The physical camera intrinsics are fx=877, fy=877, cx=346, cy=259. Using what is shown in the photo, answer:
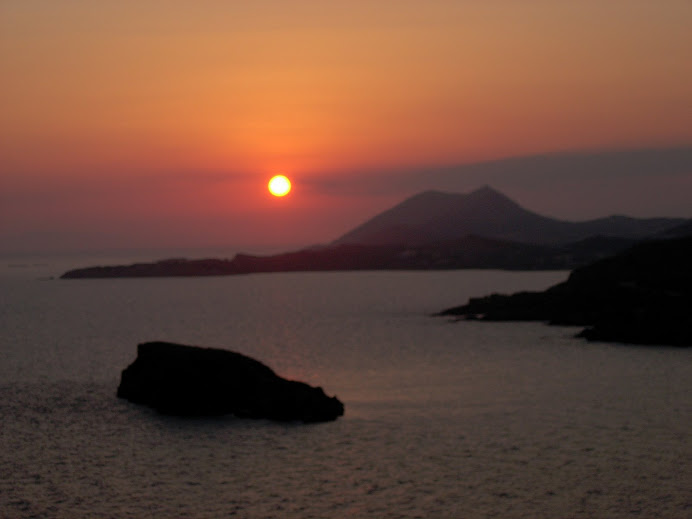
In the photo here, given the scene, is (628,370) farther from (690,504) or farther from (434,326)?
(434,326)

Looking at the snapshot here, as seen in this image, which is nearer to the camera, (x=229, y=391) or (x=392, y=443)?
(x=392, y=443)

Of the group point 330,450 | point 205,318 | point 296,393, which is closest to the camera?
point 330,450

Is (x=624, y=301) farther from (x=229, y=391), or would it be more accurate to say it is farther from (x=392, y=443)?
(x=392, y=443)

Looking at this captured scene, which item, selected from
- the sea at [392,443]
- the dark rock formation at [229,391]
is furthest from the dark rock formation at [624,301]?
the dark rock formation at [229,391]

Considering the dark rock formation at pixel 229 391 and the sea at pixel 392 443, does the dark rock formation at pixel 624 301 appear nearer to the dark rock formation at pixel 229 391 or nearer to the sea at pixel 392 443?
the sea at pixel 392 443

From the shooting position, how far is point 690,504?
2025 cm

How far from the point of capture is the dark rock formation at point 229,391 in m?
31.0

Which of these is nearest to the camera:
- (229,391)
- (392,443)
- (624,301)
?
(392,443)

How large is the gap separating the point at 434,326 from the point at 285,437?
4746 centimetres

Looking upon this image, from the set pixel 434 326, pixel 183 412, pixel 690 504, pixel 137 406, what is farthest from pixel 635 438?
pixel 434 326

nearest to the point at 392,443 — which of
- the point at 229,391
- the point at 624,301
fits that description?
the point at 229,391

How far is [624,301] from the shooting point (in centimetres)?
6562

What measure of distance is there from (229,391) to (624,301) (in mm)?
42017

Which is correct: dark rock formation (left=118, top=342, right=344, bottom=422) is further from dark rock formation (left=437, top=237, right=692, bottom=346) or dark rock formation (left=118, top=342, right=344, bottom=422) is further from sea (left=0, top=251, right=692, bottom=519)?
dark rock formation (left=437, top=237, right=692, bottom=346)
